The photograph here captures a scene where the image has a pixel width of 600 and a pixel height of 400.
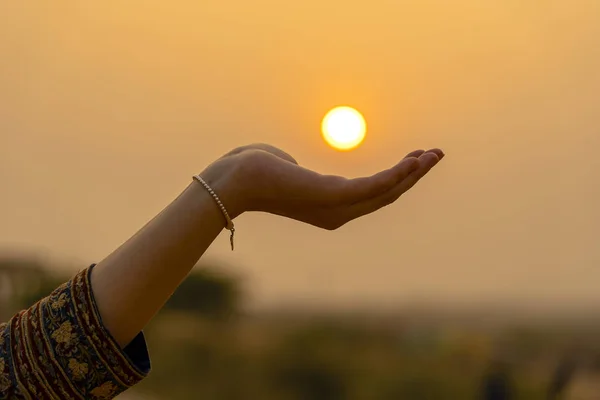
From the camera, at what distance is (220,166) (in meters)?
1.04

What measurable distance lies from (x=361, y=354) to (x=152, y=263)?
5.50 m

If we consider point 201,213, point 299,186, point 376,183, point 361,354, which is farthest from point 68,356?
point 361,354

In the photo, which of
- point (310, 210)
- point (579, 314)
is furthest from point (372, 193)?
point (579, 314)

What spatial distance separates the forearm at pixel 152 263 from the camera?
3.12 feet

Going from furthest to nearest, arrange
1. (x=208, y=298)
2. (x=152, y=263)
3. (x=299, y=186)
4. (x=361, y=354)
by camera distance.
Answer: (x=208, y=298) → (x=361, y=354) → (x=299, y=186) → (x=152, y=263)

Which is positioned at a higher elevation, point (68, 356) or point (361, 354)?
point (68, 356)

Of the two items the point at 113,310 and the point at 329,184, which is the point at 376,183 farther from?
the point at 113,310

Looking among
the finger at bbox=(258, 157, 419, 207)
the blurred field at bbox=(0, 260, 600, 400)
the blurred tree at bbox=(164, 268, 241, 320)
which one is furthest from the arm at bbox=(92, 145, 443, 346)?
the blurred tree at bbox=(164, 268, 241, 320)

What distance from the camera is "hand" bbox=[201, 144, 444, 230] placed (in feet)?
3.41

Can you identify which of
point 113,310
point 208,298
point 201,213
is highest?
point 201,213

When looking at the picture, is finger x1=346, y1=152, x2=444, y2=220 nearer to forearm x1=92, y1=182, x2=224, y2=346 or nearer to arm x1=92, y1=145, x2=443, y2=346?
arm x1=92, y1=145, x2=443, y2=346

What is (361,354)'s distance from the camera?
630 cm

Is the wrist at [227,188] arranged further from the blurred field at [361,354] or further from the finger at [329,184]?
the blurred field at [361,354]

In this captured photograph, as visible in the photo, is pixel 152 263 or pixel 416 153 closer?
pixel 152 263
